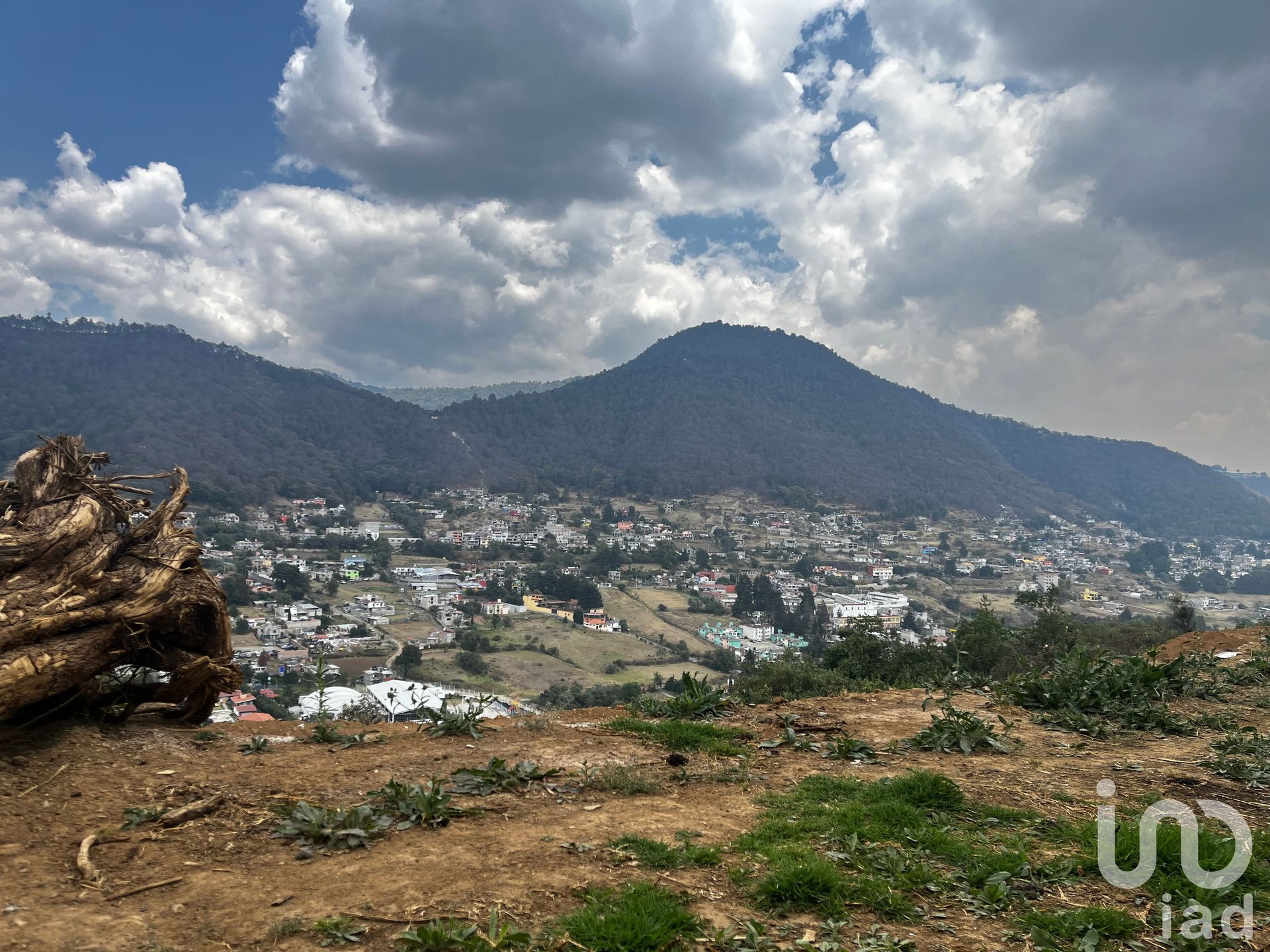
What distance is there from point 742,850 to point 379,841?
2405mm

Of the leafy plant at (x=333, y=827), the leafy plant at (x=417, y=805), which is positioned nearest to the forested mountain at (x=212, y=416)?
the leafy plant at (x=417, y=805)

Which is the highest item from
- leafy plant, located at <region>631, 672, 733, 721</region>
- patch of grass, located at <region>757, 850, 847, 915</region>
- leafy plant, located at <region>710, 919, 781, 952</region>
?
leafy plant, located at <region>710, 919, 781, 952</region>

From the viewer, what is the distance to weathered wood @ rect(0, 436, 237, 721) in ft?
18.1

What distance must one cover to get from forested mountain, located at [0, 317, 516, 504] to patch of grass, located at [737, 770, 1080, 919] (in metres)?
107

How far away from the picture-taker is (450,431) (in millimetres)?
173875

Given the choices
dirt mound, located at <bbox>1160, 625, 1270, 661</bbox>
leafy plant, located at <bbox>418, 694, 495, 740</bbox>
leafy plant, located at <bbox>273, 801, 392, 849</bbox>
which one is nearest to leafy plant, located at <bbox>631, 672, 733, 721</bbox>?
leafy plant, located at <bbox>418, 694, 495, 740</bbox>

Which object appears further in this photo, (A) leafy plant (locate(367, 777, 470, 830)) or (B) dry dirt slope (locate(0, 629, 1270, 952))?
(A) leafy plant (locate(367, 777, 470, 830))

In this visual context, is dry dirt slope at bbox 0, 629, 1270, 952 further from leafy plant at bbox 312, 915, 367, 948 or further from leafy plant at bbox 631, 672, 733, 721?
leafy plant at bbox 631, 672, 733, 721

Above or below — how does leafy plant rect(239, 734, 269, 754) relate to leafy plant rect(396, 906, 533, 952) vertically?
below

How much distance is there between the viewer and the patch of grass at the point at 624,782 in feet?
18.3

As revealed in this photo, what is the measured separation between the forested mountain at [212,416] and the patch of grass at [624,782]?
106 meters

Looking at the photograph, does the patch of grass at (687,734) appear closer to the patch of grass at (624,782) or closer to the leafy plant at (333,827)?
the patch of grass at (624,782)

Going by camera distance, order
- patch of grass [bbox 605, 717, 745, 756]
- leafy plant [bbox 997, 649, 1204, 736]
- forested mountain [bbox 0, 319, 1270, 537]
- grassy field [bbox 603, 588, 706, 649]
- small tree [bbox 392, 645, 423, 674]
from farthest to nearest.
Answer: forested mountain [bbox 0, 319, 1270, 537], grassy field [bbox 603, 588, 706, 649], small tree [bbox 392, 645, 423, 674], leafy plant [bbox 997, 649, 1204, 736], patch of grass [bbox 605, 717, 745, 756]

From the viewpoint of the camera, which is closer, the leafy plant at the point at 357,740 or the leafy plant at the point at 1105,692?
the leafy plant at the point at 357,740
